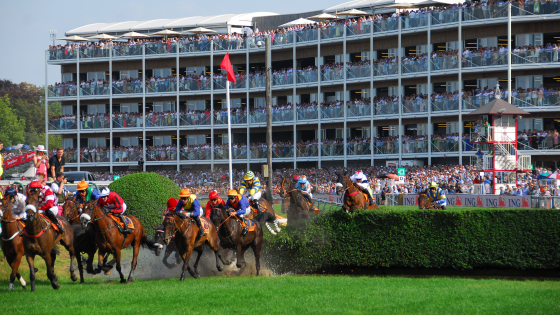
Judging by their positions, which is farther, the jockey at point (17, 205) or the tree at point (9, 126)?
the tree at point (9, 126)

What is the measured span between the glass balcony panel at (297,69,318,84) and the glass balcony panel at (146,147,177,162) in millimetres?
11738

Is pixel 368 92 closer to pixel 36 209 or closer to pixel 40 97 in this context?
pixel 36 209

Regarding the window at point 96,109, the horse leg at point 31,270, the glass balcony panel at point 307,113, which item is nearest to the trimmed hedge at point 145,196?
the horse leg at point 31,270

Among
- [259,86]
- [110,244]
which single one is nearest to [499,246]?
[110,244]

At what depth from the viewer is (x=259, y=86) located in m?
50.3

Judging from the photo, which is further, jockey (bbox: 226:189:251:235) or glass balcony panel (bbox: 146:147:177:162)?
glass balcony panel (bbox: 146:147:177:162)

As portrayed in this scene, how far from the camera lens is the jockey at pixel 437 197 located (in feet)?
69.7

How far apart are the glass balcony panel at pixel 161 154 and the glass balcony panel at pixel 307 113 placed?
35.5ft

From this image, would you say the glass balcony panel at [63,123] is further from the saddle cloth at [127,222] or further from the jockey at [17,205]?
the jockey at [17,205]

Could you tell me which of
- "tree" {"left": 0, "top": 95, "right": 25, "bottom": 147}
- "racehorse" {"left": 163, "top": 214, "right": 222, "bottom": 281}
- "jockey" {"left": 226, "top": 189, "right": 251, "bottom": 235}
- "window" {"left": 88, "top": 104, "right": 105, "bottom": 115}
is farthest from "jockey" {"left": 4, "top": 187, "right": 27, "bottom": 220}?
"tree" {"left": 0, "top": 95, "right": 25, "bottom": 147}

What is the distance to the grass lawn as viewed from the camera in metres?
10.7

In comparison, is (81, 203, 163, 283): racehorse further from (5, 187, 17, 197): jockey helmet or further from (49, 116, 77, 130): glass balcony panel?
(49, 116, 77, 130): glass balcony panel

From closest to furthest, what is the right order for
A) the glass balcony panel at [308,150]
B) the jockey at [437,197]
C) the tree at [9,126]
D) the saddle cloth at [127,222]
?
the saddle cloth at [127,222]
the jockey at [437,197]
the glass balcony panel at [308,150]
the tree at [9,126]

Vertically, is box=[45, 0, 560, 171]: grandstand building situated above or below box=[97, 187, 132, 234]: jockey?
above
